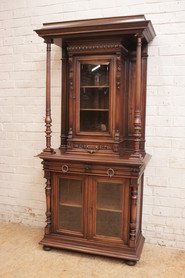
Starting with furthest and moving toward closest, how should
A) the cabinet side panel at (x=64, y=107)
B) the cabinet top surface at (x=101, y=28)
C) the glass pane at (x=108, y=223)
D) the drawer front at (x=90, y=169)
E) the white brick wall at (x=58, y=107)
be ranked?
1. the cabinet side panel at (x=64, y=107)
2. the white brick wall at (x=58, y=107)
3. the glass pane at (x=108, y=223)
4. the drawer front at (x=90, y=169)
5. the cabinet top surface at (x=101, y=28)

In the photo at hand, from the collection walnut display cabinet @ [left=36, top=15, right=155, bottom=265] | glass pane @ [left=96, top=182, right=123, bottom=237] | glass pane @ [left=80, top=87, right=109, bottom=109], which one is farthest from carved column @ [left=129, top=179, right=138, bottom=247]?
glass pane @ [left=80, top=87, right=109, bottom=109]

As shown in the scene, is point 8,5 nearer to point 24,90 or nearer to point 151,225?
point 24,90

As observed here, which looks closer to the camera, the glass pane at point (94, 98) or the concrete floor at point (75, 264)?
the concrete floor at point (75, 264)

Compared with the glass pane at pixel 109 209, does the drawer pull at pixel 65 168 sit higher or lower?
higher

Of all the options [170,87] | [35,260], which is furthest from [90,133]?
[35,260]

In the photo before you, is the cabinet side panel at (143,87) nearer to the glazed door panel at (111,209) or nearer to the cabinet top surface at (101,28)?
the cabinet top surface at (101,28)

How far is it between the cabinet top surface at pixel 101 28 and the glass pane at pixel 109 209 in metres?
A: 1.26

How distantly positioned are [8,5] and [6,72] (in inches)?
28.0

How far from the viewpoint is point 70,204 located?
2613 millimetres

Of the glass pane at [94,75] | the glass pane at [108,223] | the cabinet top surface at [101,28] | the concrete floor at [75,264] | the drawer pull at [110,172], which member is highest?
the cabinet top surface at [101,28]

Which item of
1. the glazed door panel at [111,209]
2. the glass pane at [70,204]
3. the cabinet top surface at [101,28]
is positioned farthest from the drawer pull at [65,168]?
the cabinet top surface at [101,28]

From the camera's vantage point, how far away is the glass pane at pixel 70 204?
2.58 m

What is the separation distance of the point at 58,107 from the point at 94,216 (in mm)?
1175

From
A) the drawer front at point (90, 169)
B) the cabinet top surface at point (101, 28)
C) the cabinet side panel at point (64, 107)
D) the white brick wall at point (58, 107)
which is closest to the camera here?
the cabinet top surface at point (101, 28)
